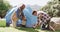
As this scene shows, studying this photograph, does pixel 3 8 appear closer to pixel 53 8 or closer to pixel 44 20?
pixel 44 20

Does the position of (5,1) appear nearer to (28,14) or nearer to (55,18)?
(28,14)

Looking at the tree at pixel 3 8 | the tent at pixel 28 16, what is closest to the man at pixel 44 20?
the tent at pixel 28 16

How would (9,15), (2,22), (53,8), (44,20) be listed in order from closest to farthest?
(44,20) < (9,15) < (2,22) < (53,8)

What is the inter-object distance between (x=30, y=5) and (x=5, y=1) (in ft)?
2.45

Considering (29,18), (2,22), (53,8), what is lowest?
(2,22)

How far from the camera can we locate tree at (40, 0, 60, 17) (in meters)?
4.90

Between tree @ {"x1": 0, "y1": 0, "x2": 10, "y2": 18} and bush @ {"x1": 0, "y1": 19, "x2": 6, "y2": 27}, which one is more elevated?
tree @ {"x1": 0, "y1": 0, "x2": 10, "y2": 18}

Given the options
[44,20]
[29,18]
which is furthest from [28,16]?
[44,20]

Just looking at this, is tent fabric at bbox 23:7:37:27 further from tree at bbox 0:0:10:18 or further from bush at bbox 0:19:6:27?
bush at bbox 0:19:6:27

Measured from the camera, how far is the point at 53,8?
5.05m

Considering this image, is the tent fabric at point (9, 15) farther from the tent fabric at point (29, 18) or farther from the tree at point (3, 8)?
the tent fabric at point (29, 18)

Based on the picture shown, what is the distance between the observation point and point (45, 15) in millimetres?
4715

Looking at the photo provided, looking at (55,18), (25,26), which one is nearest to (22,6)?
(25,26)

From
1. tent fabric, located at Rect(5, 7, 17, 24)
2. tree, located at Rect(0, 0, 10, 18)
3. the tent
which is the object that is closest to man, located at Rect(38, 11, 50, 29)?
the tent
